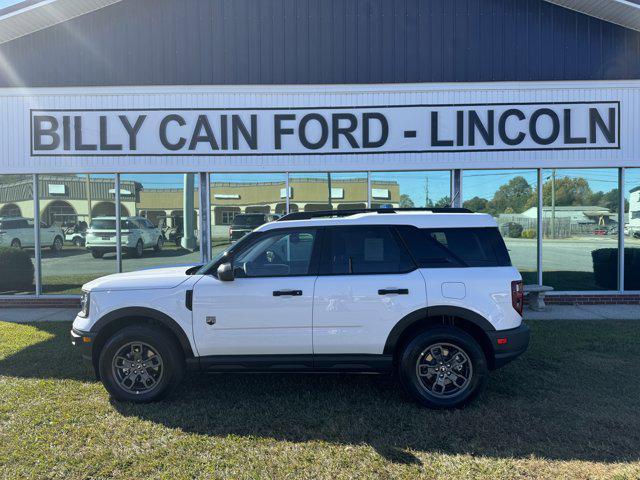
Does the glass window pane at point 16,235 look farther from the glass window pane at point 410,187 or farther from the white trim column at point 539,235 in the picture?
the white trim column at point 539,235

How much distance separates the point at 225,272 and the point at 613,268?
8411 millimetres

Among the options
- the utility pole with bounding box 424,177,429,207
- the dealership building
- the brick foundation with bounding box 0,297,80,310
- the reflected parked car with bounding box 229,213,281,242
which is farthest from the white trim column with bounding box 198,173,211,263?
the utility pole with bounding box 424,177,429,207

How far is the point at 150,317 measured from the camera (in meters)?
4.55

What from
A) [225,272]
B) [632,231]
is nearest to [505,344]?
[225,272]

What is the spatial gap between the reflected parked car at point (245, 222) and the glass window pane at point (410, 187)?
2.06 meters

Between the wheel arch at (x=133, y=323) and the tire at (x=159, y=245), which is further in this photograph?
the tire at (x=159, y=245)

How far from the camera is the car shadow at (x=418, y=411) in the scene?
3723mm

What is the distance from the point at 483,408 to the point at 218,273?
272 cm

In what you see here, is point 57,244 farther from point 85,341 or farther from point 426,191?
point 426,191

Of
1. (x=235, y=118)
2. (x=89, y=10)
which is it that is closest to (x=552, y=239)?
(x=235, y=118)

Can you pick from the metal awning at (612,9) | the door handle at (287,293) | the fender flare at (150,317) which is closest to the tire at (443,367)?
the door handle at (287,293)

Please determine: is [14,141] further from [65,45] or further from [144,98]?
[144,98]

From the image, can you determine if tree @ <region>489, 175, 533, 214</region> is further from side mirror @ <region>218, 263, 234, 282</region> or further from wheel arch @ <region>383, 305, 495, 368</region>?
side mirror @ <region>218, 263, 234, 282</region>

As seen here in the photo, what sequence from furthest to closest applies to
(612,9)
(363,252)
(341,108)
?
(341,108)
(612,9)
(363,252)
